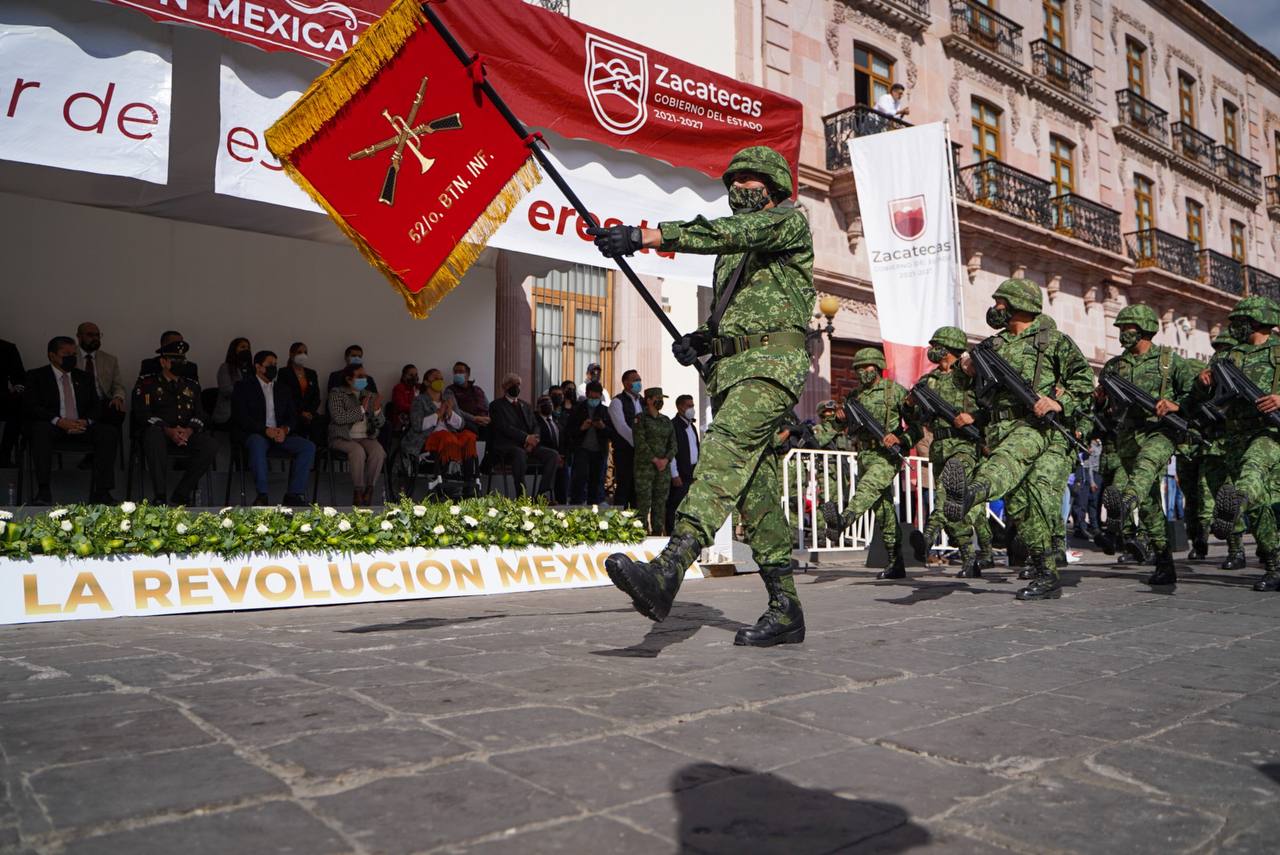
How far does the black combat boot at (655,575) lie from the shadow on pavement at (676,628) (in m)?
0.31

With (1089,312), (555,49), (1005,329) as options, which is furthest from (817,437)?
(1089,312)

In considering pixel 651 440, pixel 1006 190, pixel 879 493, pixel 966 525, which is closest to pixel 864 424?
pixel 879 493

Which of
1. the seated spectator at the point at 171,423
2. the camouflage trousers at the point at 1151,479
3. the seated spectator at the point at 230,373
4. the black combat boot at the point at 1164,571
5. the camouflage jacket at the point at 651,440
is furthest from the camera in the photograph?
the camouflage jacket at the point at 651,440

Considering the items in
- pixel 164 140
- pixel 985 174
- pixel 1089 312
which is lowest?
pixel 164 140

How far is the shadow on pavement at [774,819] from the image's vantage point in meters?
1.75

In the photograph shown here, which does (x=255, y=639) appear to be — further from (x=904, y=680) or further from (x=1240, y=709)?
(x=1240, y=709)

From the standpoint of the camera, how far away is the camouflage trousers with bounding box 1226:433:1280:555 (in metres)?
6.71

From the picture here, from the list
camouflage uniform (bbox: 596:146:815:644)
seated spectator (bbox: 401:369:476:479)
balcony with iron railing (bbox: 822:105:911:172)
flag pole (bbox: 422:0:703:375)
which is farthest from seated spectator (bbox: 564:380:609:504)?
balcony with iron railing (bbox: 822:105:911:172)

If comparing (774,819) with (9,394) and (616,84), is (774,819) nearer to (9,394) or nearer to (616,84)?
(616,84)

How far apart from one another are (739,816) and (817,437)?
31.1 ft

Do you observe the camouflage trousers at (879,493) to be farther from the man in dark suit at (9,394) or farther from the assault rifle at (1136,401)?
the man in dark suit at (9,394)

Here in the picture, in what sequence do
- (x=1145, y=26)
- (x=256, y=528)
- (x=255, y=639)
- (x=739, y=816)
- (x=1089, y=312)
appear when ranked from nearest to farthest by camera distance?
(x=739, y=816) < (x=255, y=639) < (x=256, y=528) < (x=1089, y=312) < (x=1145, y=26)

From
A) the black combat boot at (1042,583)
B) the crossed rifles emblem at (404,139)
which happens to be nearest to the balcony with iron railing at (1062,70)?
the black combat boot at (1042,583)

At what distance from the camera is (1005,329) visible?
22.1 ft
